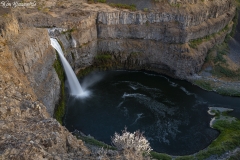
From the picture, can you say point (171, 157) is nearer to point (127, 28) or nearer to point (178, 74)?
point (178, 74)

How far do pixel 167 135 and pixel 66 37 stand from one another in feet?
70.8

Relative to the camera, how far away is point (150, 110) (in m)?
36.8

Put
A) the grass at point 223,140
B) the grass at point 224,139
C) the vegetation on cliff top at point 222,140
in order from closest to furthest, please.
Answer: the vegetation on cliff top at point 222,140
the grass at point 223,140
the grass at point 224,139

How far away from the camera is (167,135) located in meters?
32.5

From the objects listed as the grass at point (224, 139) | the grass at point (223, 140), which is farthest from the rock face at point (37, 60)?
the grass at point (224, 139)

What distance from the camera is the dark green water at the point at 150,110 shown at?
32.2m

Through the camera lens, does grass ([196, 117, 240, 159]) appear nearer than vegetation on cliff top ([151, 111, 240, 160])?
No

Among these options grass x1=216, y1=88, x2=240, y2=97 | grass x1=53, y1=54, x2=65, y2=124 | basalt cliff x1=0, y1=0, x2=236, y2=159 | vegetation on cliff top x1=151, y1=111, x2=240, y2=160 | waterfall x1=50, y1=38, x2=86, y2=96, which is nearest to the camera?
vegetation on cliff top x1=151, y1=111, x2=240, y2=160

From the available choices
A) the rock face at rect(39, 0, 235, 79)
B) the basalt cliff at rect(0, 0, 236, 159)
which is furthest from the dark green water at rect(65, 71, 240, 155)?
the basalt cliff at rect(0, 0, 236, 159)

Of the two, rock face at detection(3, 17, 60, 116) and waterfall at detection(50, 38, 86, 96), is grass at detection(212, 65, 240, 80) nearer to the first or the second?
waterfall at detection(50, 38, 86, 96)

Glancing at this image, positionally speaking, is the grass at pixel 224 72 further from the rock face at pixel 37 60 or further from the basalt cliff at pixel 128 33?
the rock face at pixel 37 60

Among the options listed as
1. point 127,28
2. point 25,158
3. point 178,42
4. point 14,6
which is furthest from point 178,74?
point 25,158

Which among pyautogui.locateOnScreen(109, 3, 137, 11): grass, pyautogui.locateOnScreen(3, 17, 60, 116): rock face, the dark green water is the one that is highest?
pyautogui.locateOnScreen(109, 3, 137, 11): grass

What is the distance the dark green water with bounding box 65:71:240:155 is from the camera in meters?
32.2
